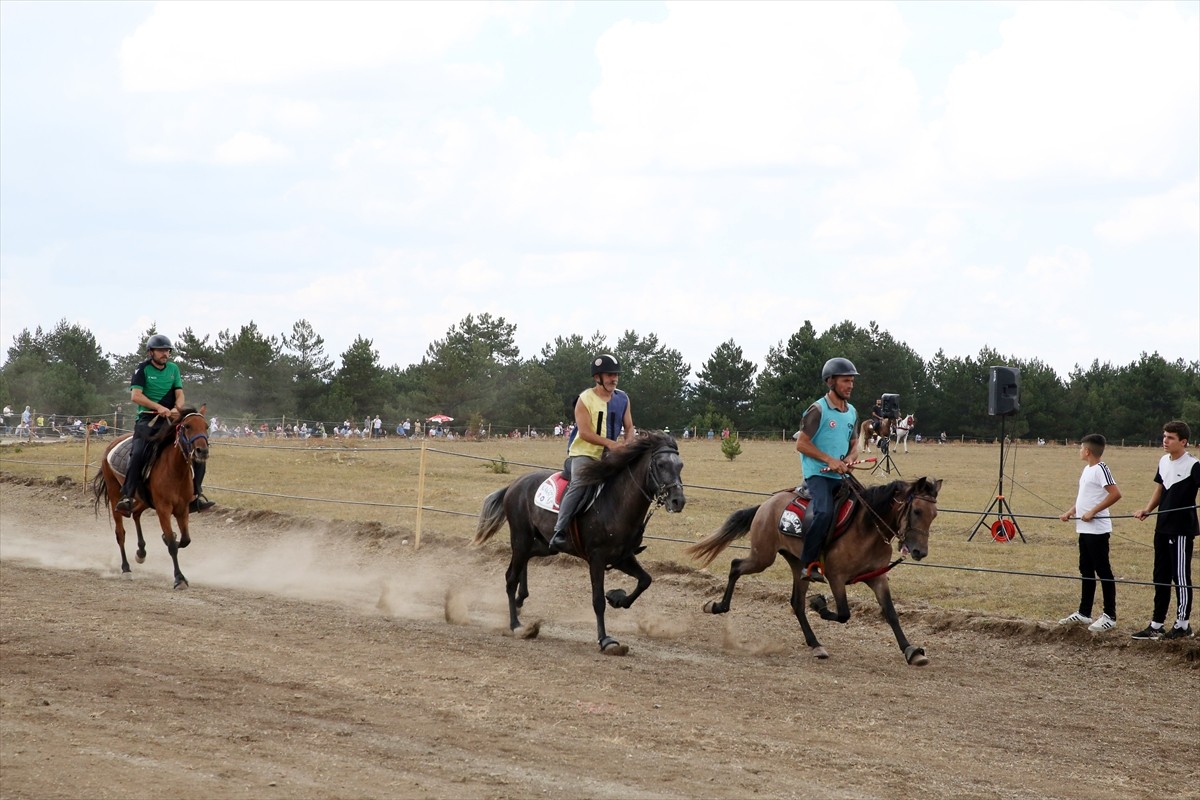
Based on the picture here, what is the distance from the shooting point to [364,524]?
57.9ft

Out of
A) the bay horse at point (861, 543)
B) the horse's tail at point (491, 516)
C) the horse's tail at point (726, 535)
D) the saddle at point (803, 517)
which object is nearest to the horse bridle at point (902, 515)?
the bay horse at point (861, 543)

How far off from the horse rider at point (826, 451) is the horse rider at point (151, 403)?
734cm

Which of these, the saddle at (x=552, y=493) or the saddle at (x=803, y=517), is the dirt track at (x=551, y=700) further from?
the saddle at (x=552, y=493)

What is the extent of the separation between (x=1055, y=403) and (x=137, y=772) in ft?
304

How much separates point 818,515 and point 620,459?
1.75m

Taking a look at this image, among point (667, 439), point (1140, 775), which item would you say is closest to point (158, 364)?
point (667, 439)

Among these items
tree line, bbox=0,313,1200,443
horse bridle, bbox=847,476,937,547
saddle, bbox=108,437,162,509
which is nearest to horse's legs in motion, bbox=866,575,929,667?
horse bridle, bbox=847,476,937,547

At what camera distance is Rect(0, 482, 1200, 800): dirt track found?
6043 millimetres

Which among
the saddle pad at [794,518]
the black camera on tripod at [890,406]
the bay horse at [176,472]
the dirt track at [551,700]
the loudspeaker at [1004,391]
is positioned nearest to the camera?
the dirt track at [551,700]

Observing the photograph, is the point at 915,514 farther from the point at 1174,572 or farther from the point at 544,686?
the point at 544,686

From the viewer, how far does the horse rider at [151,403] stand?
13438 millimetres

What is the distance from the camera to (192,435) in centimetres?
1324

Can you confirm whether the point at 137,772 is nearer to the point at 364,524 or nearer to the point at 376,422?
the point at 364,524

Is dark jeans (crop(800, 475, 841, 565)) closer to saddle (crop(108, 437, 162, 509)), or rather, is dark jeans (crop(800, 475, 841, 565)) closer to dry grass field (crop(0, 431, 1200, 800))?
dry grass field (crop(0, 431, 1200, 800))
